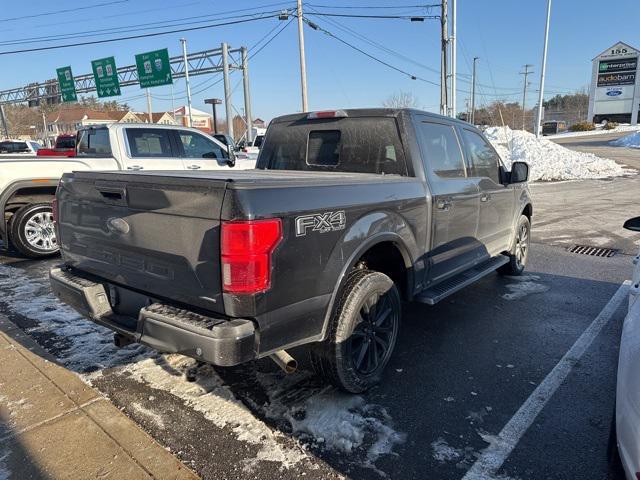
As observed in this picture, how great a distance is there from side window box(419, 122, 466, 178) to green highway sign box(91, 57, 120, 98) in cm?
3312

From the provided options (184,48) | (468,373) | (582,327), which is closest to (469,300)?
(582,327)

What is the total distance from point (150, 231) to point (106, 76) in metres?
34.8

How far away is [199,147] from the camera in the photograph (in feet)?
28.2

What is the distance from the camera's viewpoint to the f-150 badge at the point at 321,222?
249 centimetres

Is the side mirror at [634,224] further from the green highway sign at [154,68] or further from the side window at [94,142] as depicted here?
the green highway sign at [154,68]

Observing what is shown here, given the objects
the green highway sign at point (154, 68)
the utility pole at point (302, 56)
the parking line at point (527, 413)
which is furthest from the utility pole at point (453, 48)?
the parking line at point (527, 413)

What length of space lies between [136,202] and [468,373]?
2.69 metres

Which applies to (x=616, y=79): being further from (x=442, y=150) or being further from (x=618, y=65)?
(x=442, y=150)

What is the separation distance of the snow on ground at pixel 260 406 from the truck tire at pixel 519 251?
359 centimetres

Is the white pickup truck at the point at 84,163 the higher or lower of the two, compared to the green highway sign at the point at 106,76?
lower

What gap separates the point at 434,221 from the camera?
12.5ft

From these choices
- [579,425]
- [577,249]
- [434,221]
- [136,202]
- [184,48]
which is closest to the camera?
[136,202]

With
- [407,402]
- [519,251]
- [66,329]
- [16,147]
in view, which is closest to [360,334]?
[407,402]

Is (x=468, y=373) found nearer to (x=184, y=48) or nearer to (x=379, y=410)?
(x=379, y=410)
